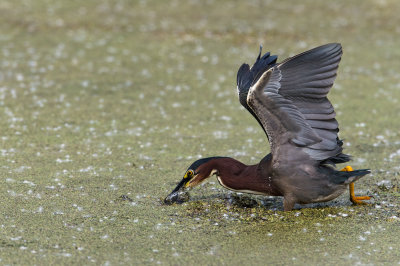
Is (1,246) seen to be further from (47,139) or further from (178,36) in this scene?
(178,36)

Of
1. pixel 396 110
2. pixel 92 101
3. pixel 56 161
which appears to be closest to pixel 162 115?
pixel 92 101

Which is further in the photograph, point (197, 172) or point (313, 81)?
point (197, 172)

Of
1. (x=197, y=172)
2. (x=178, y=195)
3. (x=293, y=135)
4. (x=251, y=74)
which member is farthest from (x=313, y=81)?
(x=178, y=195)

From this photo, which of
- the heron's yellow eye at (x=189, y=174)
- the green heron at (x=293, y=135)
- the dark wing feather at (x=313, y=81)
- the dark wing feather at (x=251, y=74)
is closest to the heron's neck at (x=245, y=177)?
the green heron at (x=293, y=135)

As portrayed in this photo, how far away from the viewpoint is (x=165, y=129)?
7535mm

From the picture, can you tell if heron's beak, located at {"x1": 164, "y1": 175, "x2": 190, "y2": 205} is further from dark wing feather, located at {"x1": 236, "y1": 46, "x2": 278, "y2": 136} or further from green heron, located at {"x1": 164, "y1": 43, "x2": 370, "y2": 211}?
→ dark wing feather, located at {"x1": 236, "y1": 46, "x2": 278, "y2": 136}

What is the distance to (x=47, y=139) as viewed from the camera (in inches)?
277

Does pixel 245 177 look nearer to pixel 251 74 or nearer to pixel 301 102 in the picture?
pixel 301 102

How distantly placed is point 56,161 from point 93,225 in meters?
1.71

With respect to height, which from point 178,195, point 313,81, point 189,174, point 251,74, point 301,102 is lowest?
point 178,195

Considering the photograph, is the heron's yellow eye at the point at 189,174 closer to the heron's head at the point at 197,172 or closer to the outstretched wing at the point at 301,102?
the heron's head at the point at 197,172

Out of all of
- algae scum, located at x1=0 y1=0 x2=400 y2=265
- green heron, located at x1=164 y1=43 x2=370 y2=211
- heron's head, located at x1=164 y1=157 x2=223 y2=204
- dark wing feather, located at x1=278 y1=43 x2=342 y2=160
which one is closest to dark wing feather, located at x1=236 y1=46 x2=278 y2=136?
green heron, located at x1=164 y1=43 x2=370 y2=211

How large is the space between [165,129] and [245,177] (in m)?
2.65

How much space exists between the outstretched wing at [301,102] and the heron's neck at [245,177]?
0.64ft
